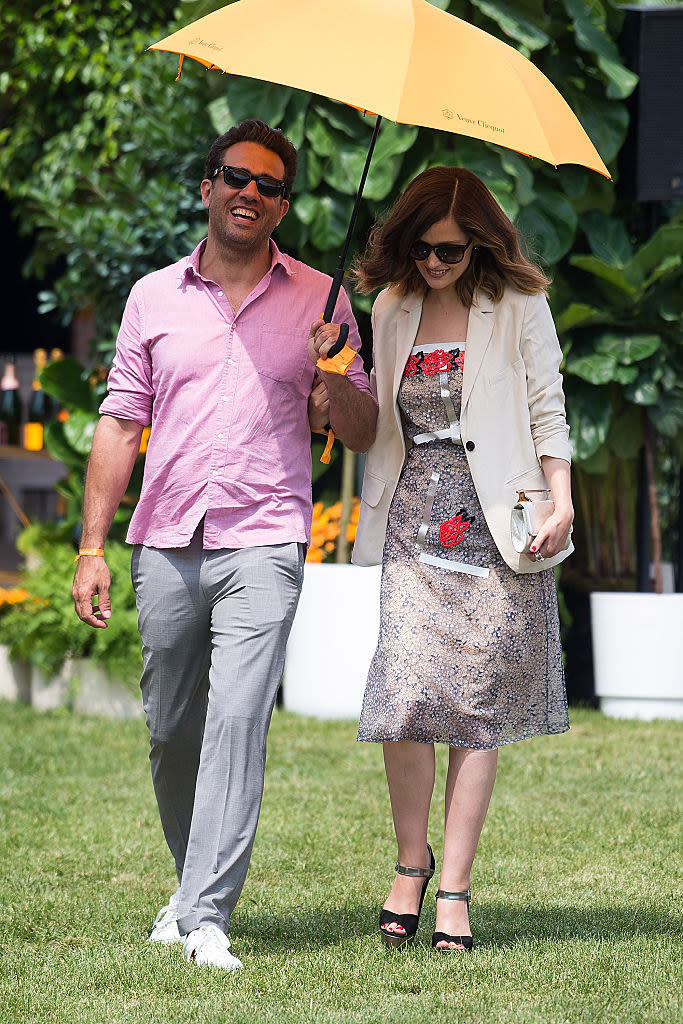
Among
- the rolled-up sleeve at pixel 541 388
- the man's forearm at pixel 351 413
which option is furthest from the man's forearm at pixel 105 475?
the rolled-up sleeve at pixel 541 388

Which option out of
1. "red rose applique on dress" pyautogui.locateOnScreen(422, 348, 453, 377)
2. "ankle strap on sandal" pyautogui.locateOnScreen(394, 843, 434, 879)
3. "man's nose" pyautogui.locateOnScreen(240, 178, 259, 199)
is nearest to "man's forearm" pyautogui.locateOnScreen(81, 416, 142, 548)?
"man's nose" pyautogui.locateOnScreen(240, 178, 259, 199)

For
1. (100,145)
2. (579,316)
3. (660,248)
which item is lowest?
(579,316)

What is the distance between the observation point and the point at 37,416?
8422 mm

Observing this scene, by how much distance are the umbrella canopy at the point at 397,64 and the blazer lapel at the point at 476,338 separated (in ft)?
1.30

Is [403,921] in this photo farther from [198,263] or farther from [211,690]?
[198,263]

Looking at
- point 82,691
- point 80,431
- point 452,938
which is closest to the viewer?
point 452,938

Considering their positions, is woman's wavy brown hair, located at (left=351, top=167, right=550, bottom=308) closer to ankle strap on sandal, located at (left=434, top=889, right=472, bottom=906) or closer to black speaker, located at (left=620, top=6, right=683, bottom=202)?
ankle strap on sandal, located at (left=434, top=889, right=472, bottom=906)

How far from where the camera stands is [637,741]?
609cm

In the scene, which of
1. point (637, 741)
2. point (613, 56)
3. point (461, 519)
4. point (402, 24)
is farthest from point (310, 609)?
point (402, 24)

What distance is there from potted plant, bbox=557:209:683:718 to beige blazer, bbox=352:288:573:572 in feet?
10.3

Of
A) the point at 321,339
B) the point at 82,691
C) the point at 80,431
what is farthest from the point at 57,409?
the point at 321,339

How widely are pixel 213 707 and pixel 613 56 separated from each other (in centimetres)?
434

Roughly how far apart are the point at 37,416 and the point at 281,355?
17.6ft

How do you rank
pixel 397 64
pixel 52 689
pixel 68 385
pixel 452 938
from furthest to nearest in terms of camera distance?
pixel 68 385, pixel 52 689, pixel 452 938, pixel 397 64
